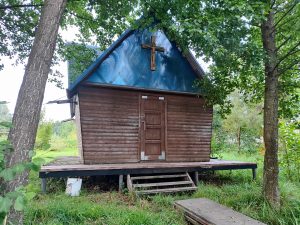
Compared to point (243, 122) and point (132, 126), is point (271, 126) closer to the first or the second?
point (132, 126)

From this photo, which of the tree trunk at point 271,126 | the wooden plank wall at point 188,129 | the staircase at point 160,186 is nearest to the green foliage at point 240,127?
the wooden plank wall at point 188,129

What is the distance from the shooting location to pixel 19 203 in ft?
5.02

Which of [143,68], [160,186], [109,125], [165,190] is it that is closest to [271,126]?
[165,190]

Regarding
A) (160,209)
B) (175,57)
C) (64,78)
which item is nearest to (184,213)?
(160,209)

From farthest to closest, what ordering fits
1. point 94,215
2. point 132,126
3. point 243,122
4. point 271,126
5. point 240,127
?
point 240,127, point 243,122, point 132,126, point 271,126, point 94,215

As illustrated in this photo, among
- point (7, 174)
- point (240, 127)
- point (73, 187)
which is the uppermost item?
point (240, 127)

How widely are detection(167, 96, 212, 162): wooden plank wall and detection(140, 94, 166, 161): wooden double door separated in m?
0.20

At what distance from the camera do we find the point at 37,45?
3537mm

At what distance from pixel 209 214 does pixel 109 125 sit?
12.9 ft

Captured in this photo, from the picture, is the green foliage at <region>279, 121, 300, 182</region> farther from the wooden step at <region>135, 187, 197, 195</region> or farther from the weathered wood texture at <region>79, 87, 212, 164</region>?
the wooden step at <region>135, 187, 197, 195</region>

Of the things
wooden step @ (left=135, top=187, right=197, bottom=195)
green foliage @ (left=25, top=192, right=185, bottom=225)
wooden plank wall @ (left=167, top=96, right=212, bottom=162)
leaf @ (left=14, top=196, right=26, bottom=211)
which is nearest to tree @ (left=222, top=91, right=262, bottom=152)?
wooden plank wall @ (left=167, top=96, right=212, bottom=162)

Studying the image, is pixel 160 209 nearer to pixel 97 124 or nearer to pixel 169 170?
pixel 169 170

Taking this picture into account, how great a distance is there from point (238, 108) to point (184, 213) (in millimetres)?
11409

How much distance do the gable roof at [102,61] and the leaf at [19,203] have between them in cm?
524
